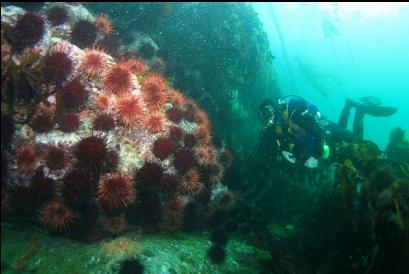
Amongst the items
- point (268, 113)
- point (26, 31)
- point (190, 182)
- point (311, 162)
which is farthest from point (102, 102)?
point (311, 162)

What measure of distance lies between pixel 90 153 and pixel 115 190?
0.83m

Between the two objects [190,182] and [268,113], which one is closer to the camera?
[190,182]

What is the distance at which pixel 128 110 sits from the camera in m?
6.29

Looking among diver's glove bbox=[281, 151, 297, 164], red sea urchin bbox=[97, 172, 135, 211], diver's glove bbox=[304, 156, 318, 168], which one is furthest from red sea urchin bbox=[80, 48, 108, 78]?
diver's glove bbox=[304, 156, 318, 168]

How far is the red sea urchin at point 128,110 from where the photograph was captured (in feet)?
20.6

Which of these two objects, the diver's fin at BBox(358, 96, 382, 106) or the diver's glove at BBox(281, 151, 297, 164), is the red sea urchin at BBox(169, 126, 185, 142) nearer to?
the diver's glove at BBox(281, 151, 297, 164)

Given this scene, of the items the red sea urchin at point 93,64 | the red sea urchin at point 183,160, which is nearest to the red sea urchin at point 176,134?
the red sea urchin at point 183,160

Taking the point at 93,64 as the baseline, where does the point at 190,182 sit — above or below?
below

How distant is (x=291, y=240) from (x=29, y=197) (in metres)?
6.96

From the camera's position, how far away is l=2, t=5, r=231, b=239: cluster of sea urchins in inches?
209

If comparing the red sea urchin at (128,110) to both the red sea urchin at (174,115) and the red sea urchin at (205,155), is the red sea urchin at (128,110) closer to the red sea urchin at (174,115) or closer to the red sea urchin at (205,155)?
the red sea urchin at (174,115)

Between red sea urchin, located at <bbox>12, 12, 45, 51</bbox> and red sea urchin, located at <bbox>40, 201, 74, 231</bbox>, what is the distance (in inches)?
133

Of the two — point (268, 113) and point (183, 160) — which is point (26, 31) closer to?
point (183, 160)

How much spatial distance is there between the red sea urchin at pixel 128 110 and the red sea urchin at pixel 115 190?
1.27 m
